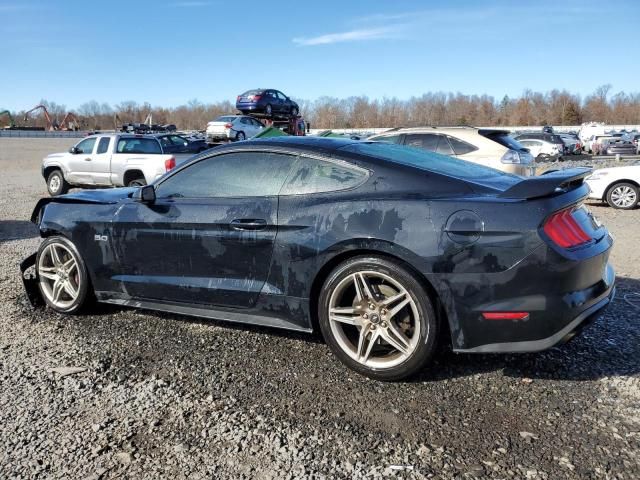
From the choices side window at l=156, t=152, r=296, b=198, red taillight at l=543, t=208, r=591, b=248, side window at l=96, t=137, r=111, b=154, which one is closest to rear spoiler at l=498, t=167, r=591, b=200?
red taillight at l=543, t=208, r=591, b=248

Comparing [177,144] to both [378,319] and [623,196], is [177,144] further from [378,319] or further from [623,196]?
[378,319]

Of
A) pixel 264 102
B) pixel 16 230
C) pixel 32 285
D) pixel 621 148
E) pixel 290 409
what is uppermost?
pixel 264 102

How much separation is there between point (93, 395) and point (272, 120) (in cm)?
2557

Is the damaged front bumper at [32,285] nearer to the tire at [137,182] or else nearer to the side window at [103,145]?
the tire at [137,182]

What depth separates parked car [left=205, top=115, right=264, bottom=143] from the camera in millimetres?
24094

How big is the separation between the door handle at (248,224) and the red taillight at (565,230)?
1.76 meters

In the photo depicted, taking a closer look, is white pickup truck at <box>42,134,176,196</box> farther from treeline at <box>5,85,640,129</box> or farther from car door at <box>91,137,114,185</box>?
treeline at <box>5,85,640,129</box>

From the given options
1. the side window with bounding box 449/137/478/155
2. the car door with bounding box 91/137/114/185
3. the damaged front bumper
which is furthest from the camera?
the car door with bounding box 91/137/114/185

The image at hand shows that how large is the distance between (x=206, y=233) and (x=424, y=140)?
6.99 meters

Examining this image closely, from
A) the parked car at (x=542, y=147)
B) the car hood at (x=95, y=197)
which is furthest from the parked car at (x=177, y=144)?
the parked car at (x=542, y=147)

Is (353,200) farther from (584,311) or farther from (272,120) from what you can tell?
(272,120)

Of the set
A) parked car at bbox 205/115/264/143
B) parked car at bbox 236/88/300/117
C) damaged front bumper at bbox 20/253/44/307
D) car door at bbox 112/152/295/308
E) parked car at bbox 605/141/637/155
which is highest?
parked car at bbox 236/88/300/117

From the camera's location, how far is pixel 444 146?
31.4 ft

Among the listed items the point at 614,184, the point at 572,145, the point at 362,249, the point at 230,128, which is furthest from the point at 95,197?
the point at 572,145
